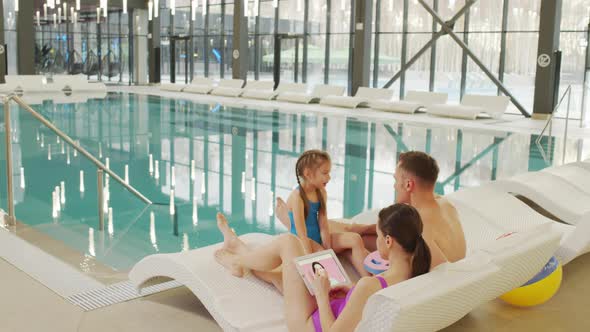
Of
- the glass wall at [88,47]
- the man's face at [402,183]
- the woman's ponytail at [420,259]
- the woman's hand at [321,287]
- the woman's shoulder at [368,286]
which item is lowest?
the woman's hand at [321,287]

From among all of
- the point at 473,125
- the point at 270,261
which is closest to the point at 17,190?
the point at 270,261

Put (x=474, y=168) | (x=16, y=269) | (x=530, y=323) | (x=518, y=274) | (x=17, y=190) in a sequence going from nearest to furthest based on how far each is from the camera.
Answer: (x=518, y=274)
(x=530, y=323)
(x=16, y=269)
(x=17, y=190)
(x=474, y=168)

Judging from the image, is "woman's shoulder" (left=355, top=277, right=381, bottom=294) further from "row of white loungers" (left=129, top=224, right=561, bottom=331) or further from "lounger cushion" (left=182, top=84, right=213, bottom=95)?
"lounger cushion" (left=182, top=84, right=213, bottom=95)

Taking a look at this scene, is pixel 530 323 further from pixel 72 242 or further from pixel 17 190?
pixel 17 190

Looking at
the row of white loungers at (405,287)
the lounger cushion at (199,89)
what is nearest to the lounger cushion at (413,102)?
the lounger cushion at (199,89)

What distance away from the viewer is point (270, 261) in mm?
3559

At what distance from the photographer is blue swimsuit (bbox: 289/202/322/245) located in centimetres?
394

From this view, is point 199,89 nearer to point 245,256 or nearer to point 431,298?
point 245,256

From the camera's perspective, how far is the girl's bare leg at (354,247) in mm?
3939

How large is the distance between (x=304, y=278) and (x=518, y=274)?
1.15m

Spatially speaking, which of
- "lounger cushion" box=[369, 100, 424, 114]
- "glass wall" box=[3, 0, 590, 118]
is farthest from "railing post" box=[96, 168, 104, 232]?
"lounger cushion" box=[369, 100, 424, 114]

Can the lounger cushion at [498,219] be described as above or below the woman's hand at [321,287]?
below

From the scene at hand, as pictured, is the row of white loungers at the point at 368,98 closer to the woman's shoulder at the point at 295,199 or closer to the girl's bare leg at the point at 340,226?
the girl's bare leg at the point at 340,226

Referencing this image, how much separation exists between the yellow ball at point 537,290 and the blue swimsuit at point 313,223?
120cm
